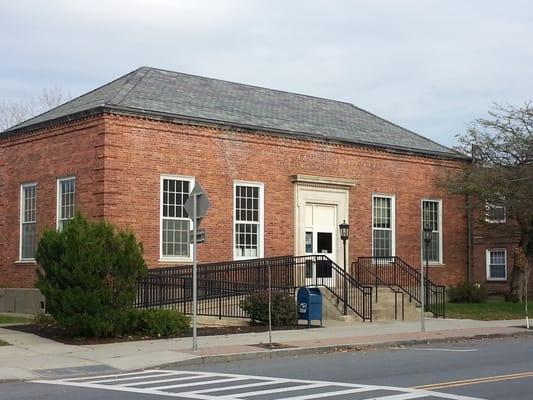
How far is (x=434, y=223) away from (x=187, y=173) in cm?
1232

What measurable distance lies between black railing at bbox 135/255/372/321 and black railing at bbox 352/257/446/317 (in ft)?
7.58

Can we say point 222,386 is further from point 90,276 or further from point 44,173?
point 44,173

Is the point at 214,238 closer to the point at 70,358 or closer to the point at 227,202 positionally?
the point at 227,202

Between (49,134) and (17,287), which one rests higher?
(49,134)

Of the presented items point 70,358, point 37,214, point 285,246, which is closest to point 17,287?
point 37,214

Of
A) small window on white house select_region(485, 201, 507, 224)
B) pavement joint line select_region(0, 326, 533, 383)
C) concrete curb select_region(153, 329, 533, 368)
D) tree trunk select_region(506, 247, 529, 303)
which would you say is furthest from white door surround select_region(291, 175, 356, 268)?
concrete curb select_region(153, 329, 533, 368)

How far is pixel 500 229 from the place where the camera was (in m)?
33.5

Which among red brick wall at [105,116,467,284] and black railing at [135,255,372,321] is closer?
A: black railing at [135,255,372,321]

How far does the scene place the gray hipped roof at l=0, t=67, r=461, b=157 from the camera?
2570 centimetres

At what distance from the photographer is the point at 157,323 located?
64.5 ft

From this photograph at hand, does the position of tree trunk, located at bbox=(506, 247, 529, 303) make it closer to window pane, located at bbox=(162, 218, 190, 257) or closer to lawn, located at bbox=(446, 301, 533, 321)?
lawn, located at bbox=(446, 301, 533, 321)

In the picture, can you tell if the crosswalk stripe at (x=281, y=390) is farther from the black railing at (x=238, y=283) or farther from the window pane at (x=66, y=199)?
the window pane at (x=66, y=199)

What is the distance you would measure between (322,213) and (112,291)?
1182 cm

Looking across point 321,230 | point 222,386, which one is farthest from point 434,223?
point 222,386
